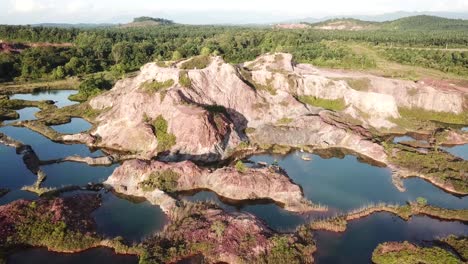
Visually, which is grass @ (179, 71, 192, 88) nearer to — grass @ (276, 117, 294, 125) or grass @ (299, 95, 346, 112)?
grass @ (276, 117, 294, 125)

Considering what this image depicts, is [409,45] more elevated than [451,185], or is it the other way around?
[409,45]

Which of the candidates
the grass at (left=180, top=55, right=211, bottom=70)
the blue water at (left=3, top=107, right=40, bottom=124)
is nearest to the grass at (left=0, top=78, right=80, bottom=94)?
the blue water at (left=3, top=107, right=40, bottom=124)

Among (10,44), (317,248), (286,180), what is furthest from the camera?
(10,44)

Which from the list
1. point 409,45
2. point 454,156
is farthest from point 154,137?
point 409,45

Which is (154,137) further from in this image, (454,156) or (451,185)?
(454,156)

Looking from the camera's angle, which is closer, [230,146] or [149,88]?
[230,146]

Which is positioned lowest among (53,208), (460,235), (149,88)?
(460,235)

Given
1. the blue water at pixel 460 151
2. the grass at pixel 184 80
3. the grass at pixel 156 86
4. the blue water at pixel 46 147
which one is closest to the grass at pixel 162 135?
the grass at pixel 156 86

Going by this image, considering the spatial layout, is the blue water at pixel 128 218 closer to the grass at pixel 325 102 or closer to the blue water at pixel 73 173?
the blue water at pixel 73 173

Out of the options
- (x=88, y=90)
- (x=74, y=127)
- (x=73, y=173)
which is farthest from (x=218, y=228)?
(x=88, y=90)
